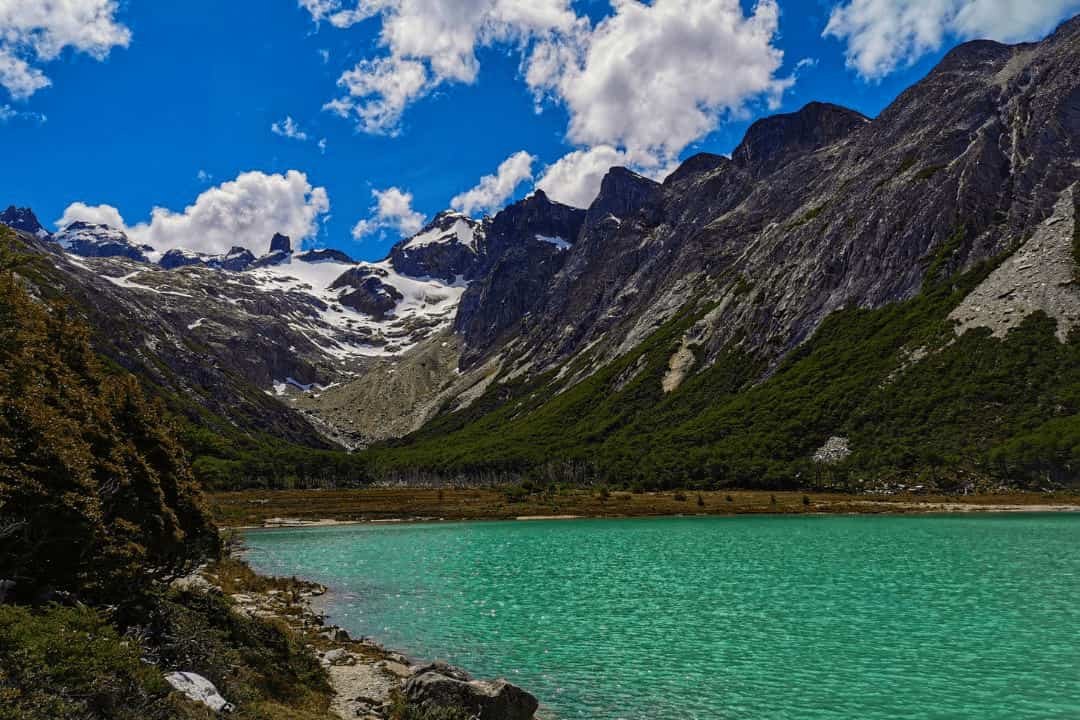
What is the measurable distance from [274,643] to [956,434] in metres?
173

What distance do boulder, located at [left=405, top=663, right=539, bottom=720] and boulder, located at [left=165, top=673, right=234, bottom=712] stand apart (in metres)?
5.92

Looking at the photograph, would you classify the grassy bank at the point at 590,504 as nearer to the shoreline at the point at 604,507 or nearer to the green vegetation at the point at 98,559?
the shoreline at the point at 604,507

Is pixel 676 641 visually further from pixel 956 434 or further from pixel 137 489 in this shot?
pixel 956 434

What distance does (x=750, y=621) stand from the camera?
34.0m

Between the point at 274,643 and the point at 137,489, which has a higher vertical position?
the point at 137,489

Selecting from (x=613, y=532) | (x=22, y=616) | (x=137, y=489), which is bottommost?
(x=613, y=532)

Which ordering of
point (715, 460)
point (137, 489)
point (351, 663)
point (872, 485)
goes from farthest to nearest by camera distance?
point (715, 460) < point (872, 485) < point (351, 663) < point (137, 489)

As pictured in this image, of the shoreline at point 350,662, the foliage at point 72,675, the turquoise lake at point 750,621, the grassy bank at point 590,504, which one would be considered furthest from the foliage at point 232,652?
the grassy bank at point 590,504

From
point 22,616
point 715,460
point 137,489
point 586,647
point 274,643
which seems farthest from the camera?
point 715,460

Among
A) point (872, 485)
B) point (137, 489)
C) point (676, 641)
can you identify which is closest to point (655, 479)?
point (872, 485)

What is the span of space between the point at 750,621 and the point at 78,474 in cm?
3095

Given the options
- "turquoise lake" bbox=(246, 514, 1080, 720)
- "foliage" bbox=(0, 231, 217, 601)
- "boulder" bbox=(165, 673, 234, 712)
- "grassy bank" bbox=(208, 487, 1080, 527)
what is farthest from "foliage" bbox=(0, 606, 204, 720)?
"grassy bank" bbox=(208, 487, 1080, 527)

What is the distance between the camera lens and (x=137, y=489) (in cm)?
2289

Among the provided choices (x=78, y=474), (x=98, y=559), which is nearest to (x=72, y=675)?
(x=98, y=559)
